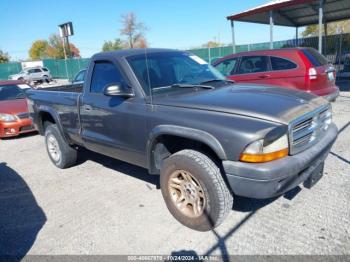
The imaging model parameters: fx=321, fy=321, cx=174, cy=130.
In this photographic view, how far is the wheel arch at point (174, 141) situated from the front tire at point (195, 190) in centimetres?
18

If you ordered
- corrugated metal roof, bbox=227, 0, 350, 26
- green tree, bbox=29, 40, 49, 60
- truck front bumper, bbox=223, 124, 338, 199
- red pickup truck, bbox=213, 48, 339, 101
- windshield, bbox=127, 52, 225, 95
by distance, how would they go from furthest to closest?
green tree, bbox=29, 40, 49, 60
corrugated metal roof, bbox=227, 0, 350, 26
red pickup truck, bbox=213, 48, 339, 101
windshield, bbox=127, 52, 225, 95
truck front bumper, bbox=223, 124, 338, 199

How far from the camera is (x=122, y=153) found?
402 centimetres

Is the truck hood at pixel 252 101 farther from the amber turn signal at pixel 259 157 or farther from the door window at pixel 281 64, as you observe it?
the door window at pixel 281 64

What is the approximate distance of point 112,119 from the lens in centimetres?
398

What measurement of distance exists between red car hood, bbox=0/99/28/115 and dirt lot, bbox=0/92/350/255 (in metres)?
3.55

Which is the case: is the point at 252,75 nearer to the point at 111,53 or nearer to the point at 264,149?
the point at 111,53

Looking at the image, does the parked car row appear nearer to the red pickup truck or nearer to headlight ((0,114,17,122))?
headlight ((0,114,17,122))

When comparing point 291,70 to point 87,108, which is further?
point 291,70

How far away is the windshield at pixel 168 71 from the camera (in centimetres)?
380

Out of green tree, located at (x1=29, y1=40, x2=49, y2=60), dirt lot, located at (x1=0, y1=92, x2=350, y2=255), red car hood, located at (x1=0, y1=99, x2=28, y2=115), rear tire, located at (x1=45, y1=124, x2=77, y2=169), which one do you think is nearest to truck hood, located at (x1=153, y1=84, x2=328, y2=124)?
dirt lot, located at (x1=0, y1=92, x2=350, y2=255)

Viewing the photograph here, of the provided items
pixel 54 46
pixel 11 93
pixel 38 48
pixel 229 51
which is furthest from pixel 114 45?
pixel 11 93

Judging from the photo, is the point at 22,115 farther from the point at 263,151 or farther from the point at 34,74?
the point at 34,74

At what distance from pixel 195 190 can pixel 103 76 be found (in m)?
2.10

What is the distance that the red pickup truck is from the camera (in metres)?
7.11
